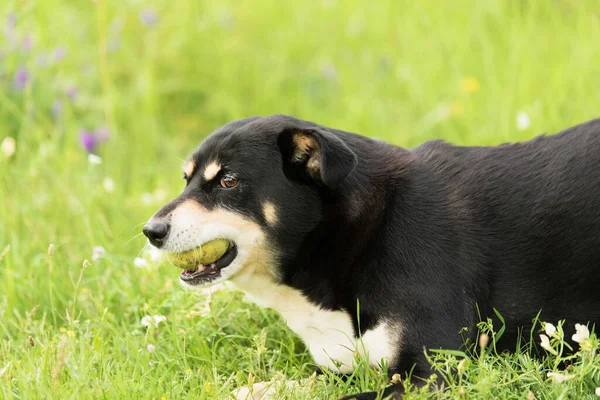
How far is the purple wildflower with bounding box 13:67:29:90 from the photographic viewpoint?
5859 mm

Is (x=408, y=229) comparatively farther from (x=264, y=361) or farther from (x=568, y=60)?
(x=568, y=60)

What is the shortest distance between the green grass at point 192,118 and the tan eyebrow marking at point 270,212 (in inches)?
19.5

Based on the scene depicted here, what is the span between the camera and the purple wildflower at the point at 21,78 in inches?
231

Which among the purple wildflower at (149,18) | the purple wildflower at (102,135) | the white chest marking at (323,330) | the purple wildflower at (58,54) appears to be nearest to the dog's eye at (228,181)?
the white chest marking at (323,330)

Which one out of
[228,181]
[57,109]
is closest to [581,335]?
[228,181]

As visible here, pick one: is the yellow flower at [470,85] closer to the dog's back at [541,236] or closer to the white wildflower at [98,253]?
the dog's back at [541,236]

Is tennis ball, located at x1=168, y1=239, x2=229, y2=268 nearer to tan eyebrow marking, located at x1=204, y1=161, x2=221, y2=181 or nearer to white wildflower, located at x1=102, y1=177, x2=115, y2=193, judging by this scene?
tan eyebrow marking, located at x1=204, y1=161, x2=221, y2=181

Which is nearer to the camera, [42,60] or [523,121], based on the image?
[523,121]

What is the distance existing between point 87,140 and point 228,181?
266cm

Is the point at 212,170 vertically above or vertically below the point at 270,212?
above

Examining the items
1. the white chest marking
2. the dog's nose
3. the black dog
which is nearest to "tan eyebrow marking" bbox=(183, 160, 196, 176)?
the black dog

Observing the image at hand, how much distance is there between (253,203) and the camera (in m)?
3.29

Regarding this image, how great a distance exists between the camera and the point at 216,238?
328 cm

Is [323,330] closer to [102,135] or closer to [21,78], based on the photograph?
[102,135]
